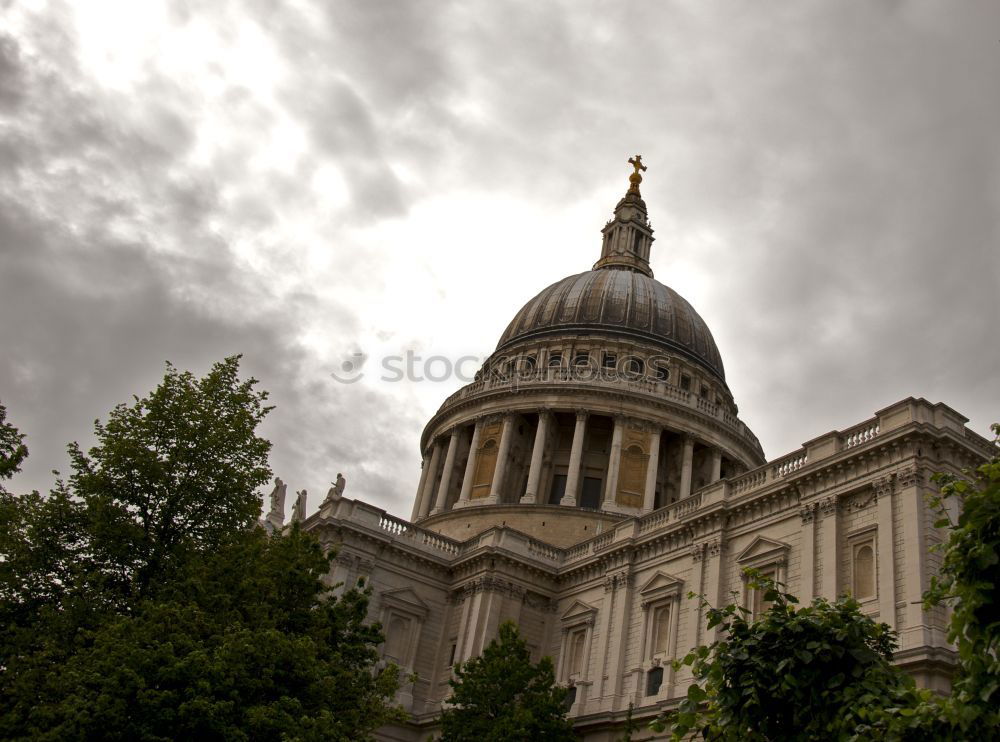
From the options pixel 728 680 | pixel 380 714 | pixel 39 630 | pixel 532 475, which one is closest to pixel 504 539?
pixel 532 475

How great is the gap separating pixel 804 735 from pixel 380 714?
45.7 ft

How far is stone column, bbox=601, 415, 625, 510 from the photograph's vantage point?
1986 inches

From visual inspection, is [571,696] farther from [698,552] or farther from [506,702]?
[506,702]

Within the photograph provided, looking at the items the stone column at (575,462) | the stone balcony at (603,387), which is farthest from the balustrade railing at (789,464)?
the stone balcony at (603,387)

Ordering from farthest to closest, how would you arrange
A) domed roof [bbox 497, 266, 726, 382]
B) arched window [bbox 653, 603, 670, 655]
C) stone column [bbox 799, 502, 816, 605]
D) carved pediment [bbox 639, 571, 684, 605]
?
domed roof [bbox 497, 266, 726, 382] < carved pediment [bbox 639, 571, 684, 605] < arched window [bbox 653, 603, 670, 655] < stone column [bbox 799, 502, 816, 605]

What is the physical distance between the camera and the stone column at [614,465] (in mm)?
50438

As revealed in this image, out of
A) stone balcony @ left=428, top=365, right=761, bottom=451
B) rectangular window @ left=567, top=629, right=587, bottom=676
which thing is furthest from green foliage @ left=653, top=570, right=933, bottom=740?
stone balcony @ left=428, top=365, right=761, bottom=451

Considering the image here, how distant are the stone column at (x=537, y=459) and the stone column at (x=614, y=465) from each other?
362 cm

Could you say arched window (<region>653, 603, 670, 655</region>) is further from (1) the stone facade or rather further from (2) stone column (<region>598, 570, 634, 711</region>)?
(2) stone column (<region>598, 570, 634, 711</region>)

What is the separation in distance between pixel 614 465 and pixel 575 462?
2.06 metres

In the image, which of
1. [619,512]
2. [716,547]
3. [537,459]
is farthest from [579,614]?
[537,459]

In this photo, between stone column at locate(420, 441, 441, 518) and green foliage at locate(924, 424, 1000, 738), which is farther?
stone column at locate(420, 441, 441, 518)

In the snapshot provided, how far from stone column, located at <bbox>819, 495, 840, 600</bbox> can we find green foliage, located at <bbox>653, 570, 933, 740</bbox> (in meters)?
16.0

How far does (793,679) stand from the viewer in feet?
39.7
